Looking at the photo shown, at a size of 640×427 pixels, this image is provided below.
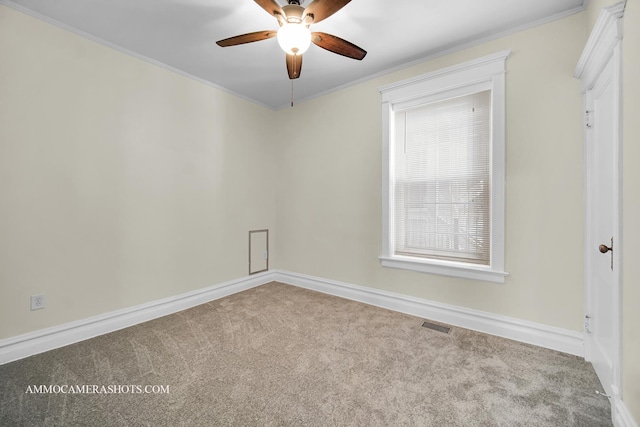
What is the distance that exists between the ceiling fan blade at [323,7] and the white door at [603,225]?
1.50 meters

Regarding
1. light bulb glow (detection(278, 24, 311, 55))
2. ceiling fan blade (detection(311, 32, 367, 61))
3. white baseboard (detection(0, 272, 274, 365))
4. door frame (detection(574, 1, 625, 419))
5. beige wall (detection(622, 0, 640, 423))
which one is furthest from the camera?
white baseboard (detection(0, 272, 274, 365))

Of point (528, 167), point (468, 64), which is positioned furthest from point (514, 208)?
point (468, 64)

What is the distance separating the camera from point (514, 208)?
228 cm

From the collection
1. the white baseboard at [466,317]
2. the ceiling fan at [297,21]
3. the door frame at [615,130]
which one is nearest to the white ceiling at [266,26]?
the ceiling fan at [297,21]

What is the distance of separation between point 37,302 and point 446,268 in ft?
11.3

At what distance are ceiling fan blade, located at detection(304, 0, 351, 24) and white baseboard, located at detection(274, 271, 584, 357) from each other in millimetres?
2576

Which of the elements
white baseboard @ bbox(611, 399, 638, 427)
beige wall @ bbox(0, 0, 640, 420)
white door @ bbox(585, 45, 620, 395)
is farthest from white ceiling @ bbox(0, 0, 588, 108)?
white baseboard @ bbox(611, 399, 638, 427)

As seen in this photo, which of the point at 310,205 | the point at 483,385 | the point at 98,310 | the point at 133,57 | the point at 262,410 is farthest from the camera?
the point at 310,205

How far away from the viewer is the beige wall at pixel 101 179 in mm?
2018

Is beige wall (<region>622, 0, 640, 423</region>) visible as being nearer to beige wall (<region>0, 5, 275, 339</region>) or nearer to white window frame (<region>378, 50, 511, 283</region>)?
white window frame (<region>378, 50, 511, 283</region>)

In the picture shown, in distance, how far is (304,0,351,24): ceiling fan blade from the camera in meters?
1.59

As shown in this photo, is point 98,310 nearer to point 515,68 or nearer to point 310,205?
point 310,205

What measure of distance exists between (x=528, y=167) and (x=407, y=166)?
1.06m

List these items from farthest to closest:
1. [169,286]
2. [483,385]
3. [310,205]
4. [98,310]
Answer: [310,205], [169,286], [98,310], [483,385]
